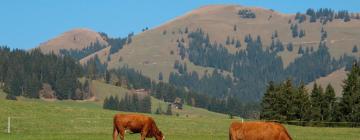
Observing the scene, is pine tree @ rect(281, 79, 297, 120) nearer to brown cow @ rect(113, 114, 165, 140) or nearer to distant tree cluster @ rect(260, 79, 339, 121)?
distant tree cluster @ rect(260, 79, 339, 121)

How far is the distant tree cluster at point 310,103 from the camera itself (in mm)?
120188

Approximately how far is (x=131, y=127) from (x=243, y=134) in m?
11.6

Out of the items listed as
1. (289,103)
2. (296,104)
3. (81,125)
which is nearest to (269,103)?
(289,103)

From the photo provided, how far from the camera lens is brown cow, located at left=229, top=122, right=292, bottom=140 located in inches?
1337

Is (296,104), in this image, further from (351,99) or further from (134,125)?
(134,125)

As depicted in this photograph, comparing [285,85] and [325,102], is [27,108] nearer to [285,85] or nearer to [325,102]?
[285,85]

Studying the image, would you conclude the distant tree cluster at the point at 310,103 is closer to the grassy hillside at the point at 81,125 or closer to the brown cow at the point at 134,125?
the grassy hillside at the point at 81,125

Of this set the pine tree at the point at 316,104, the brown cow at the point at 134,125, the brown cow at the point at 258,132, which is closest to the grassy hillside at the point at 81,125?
the brown cow at the point at 134,125

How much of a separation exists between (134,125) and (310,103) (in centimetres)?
8809

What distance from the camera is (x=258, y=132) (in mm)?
33969

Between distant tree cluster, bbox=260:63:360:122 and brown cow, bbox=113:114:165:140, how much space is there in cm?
8080

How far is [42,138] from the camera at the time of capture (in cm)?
5150

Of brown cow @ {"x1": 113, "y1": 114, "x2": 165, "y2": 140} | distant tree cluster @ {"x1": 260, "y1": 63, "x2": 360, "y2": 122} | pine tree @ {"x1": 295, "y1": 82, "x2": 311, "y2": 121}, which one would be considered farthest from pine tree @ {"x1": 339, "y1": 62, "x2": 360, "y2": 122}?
brown cow @ {"x1": 113, "y1": 114, "x2": 165, "y2": 140}

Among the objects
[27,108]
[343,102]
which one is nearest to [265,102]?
[343,102]
